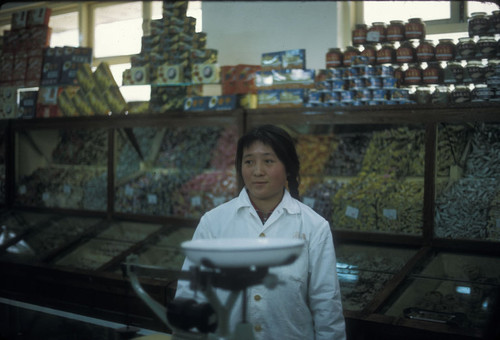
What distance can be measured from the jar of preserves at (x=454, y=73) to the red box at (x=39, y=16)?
351cm

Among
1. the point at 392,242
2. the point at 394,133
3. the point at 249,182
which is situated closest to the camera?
the point at 249,182

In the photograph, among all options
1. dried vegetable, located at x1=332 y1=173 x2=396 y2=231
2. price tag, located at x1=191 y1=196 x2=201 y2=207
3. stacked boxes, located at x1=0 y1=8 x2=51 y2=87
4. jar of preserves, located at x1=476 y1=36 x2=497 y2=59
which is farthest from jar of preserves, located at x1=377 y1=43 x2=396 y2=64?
stacked boxes, located at x1=0 y1=8 x2=51 y2=87

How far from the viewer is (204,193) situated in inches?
156

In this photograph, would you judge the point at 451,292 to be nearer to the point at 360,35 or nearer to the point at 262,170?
the point at 262,170

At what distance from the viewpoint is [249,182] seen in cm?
185

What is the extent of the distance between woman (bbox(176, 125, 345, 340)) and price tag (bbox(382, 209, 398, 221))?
4.96ft

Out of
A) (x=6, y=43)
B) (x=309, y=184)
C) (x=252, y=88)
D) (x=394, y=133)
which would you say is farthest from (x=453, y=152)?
(x=6, y=43)

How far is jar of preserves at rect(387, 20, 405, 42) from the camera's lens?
3.37 m

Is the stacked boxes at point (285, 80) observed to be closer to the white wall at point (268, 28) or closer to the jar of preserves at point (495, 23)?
the white wall at point (268, 28)

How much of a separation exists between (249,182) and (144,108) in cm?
257

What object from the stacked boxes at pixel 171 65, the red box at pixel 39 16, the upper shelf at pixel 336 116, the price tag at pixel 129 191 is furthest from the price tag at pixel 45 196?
the red box at pixel 39 16

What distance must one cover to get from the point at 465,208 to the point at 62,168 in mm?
3415

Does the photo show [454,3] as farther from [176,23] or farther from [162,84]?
[162,84]

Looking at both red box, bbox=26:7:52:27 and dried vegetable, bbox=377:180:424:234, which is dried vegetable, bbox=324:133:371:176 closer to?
dried vegetable, bbox=377:180:424:234
